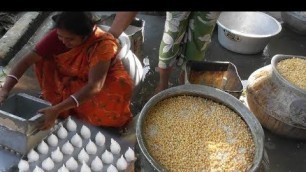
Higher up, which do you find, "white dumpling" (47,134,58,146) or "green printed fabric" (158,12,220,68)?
"green printed fabric" (158,12,220,68)

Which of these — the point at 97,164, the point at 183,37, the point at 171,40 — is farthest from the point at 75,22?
the point at 183,37

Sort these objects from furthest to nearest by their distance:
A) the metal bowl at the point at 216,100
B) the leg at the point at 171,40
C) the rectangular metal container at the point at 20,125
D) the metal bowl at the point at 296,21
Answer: the metal bowl at the point at 296,21 < the leg at the point at 171,40 < the rectangular metal container at the point at 20,125 < the metal bowl at the point at 216,100

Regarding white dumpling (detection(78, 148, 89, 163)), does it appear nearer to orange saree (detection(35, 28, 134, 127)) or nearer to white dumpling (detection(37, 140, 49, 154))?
white dumpling (detection(37, 140, 49, 154))

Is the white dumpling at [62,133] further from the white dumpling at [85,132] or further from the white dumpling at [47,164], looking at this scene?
the white dumpling at [47,164]

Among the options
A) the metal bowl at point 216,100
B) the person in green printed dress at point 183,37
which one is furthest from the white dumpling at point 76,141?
the person in green printed dress at point 183,37

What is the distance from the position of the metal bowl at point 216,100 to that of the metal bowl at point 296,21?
187 centimetres

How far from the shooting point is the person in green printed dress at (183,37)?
2.14 meters

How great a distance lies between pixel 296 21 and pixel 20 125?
264 centimetres

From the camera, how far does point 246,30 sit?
3234mm

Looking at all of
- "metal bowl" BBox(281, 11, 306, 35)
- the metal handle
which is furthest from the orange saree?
"metal bowl" BBox(281, 11, 306, 35)

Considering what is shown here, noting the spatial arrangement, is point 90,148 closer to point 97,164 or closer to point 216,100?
point 97,164

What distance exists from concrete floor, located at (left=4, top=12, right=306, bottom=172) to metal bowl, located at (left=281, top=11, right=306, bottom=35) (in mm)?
65

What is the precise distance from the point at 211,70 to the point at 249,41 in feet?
2.54

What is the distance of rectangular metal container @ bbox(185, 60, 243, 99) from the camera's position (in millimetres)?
2301
